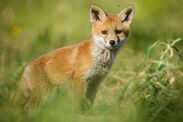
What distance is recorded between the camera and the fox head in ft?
32.8

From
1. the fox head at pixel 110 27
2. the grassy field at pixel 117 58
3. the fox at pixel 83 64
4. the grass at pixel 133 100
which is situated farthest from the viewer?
the fox head at pixel 110 27

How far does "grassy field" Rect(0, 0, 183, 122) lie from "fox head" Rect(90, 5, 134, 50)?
0.43 m

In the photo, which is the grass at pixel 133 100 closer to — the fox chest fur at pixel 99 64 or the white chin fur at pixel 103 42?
the fox chest fur at pixel 99 64

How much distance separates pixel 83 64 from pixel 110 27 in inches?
23.7

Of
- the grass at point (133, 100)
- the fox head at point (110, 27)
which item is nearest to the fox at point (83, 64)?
the fox head at point (110, 27)

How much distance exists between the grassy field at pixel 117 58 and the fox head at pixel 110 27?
43 cm

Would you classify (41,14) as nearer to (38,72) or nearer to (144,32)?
(144,32)

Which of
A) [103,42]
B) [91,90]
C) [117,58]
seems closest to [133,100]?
[91,90]

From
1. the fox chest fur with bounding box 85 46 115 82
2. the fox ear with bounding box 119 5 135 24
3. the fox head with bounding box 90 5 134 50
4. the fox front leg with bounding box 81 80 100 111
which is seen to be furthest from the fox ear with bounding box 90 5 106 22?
the fox front leg with bounding box 81 80 100 111

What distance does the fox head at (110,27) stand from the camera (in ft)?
32.8

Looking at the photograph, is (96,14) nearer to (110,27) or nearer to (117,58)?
(110,27)

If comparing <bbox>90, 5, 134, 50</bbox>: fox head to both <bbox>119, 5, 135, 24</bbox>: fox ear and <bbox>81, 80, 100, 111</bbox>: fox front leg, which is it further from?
<bbox>81, 80, 100, 111</bbox>: fox front leg

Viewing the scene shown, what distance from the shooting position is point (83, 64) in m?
9.93

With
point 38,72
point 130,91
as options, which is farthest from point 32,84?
point 130,91
